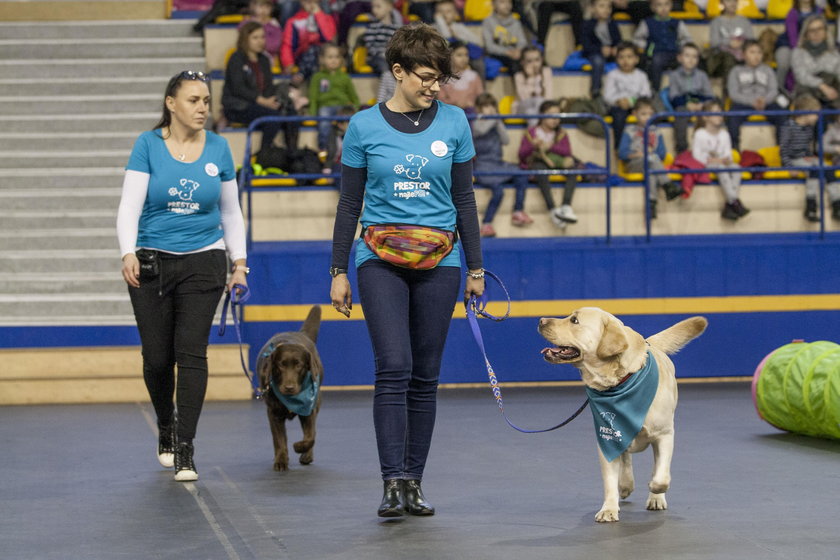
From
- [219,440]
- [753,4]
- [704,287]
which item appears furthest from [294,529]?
[753,4]

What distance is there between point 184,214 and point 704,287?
5775 millimetres

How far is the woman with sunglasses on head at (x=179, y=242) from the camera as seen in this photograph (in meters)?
6.28

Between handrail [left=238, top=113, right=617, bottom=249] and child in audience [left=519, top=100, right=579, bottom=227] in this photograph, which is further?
child in audience [left=519, top=100, right=579, bottom=227]

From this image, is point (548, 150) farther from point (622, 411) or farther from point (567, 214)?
point (622, 411)

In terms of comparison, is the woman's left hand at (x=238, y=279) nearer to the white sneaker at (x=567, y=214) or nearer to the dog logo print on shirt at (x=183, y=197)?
the dog logo print on shirt at (x=183, y=197)

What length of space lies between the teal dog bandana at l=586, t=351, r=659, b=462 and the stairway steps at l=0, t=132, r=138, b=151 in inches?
346

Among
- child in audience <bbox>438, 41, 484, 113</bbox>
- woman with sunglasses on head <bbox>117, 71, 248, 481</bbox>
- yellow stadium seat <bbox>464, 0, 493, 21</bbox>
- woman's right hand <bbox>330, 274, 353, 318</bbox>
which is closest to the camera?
woman's right hand <bbox>330, 274, 353, 318</bbox>

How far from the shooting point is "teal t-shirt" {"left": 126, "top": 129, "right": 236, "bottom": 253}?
20.6 feet

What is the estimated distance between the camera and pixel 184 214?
6312 mm

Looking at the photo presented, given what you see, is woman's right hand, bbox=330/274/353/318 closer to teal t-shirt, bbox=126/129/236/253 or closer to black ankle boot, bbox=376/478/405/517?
black ankle boot, bbox=376/478/405/517

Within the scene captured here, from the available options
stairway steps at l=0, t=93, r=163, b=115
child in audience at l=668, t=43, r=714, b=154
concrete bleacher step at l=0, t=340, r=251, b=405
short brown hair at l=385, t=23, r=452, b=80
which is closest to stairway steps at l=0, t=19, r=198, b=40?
stairway steps at l=0, t=93, r=163, b=115

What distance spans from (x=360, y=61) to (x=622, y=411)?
8.87 meters

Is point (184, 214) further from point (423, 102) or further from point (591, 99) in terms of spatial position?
point (591, 99)

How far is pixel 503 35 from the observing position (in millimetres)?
13484
